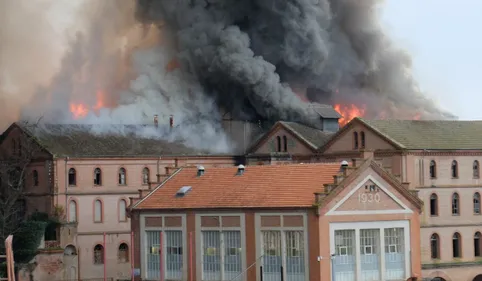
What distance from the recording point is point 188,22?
137 metres

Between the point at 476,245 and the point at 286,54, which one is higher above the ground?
the point at 286,54

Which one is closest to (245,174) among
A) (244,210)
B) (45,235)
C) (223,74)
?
(244,210)

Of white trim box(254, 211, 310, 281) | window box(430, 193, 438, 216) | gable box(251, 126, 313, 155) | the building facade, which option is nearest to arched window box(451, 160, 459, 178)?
window box(430, 193, 438, 216)

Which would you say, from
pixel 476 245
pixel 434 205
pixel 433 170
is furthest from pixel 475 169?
pixel 476 245

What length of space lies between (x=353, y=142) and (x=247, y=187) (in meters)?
27.3

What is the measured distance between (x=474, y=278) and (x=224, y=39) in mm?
32212

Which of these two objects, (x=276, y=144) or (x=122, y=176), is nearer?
(x=122, y=176)

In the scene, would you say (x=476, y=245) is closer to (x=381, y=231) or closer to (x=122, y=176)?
(x=122, y=176)

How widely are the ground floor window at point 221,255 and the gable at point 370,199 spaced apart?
6683 mm

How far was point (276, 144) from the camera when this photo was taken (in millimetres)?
125125

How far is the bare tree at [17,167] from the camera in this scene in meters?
118

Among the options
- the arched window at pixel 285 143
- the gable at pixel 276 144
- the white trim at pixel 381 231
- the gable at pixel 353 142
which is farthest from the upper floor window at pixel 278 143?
the white trim at pixel 381 231

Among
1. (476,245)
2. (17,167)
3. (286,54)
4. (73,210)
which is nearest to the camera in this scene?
(73,210)

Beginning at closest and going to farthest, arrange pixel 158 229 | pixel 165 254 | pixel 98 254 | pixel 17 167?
pixel 165 254, pixel 158 229, pixel 98 254, pixel 17 167
